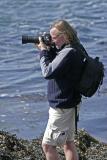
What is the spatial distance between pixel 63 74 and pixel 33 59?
885 centimetres

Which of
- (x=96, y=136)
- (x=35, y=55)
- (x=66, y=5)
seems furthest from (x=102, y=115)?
(x=66, y=5)

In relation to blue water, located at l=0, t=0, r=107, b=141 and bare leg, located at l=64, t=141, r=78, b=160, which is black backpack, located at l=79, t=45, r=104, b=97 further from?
blue water, located at l=0, t=0, r=107, b=141

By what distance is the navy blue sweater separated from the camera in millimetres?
5988

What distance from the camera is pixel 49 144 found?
632cm

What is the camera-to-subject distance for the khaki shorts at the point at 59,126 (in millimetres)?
6215

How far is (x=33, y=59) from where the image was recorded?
14844 mm

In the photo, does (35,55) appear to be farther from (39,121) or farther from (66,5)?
(66,5)

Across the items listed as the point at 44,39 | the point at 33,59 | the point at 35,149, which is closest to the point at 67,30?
the point at 44,39

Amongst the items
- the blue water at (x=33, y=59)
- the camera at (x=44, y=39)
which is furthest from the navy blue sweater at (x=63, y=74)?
the blue water at (x=33, y=59)

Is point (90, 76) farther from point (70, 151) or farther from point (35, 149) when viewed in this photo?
point (35, 149)

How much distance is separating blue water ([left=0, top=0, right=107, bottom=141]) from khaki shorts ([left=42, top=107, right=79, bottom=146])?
3167 mm

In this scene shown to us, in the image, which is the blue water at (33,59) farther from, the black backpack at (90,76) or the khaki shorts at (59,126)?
the black backpack at (90,76)

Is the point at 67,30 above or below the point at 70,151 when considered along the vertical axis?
above

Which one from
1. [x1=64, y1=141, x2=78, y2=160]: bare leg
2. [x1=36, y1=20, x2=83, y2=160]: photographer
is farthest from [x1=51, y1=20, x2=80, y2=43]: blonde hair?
[x1=64, y1=141, x2=78, y2=160]: bare leg
